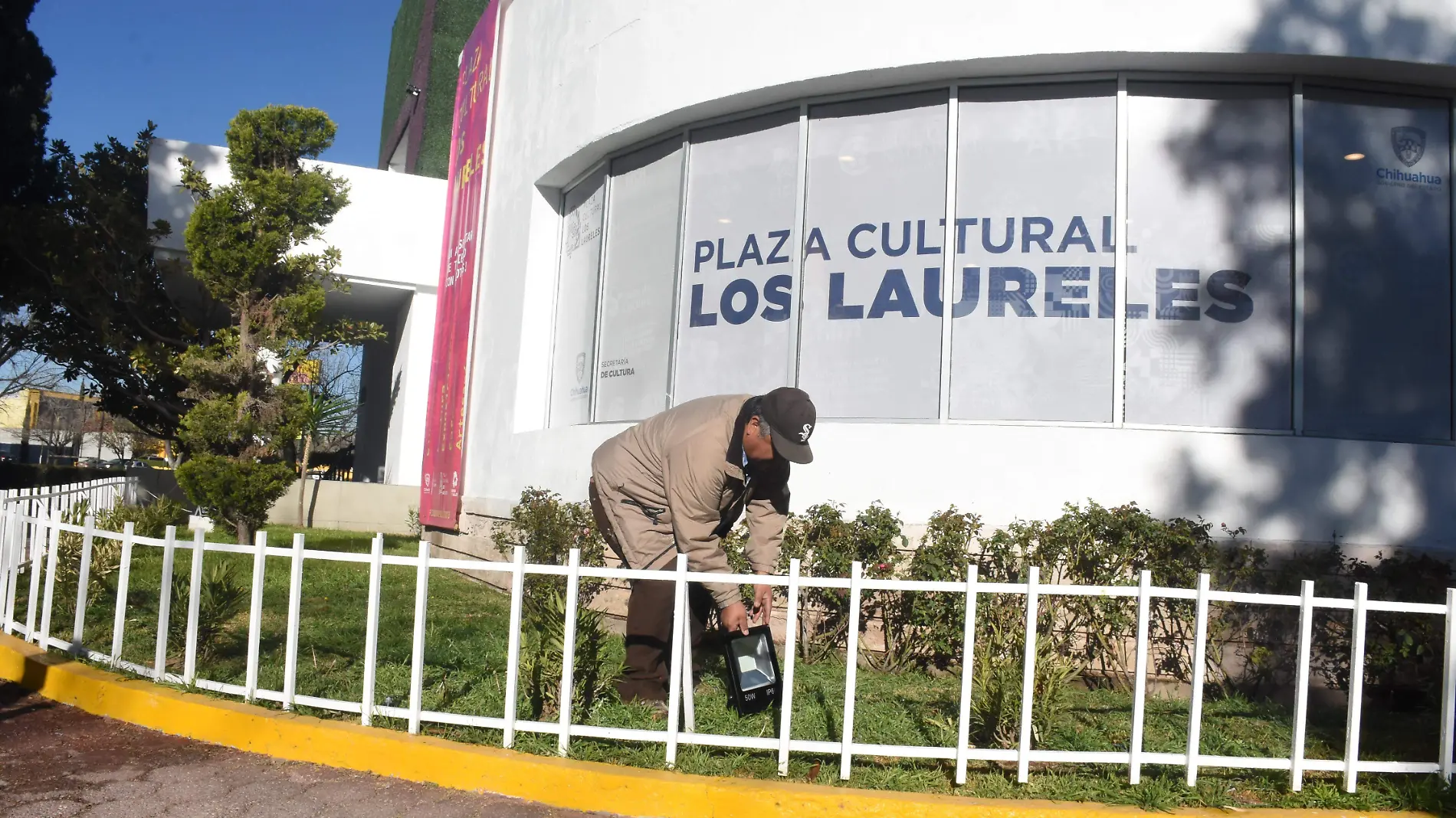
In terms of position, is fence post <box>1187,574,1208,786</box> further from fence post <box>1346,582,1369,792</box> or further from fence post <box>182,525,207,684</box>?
fence post <box>182,525,207,684</box>

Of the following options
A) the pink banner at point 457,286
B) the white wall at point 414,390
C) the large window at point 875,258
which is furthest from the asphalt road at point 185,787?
the white wall at point 414,390

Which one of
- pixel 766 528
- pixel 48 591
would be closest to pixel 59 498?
pixel 48 591

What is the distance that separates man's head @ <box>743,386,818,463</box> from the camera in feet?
15.5

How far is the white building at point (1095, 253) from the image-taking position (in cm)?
677

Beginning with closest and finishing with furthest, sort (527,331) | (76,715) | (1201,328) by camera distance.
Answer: (76,715)
(1201,328)
(527,331)

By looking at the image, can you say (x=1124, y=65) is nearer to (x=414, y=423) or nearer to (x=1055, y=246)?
(x=1055, y=246)

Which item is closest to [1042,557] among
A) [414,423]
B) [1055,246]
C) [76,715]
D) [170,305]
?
[1055,246]

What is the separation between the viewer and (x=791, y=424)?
471cm

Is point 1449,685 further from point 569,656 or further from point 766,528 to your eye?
point 569,656

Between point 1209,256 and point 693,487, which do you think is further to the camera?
point 1209,256

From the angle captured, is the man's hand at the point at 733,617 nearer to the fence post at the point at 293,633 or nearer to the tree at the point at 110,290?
the fence post at the point at 293,633

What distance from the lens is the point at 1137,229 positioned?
23.4 feet

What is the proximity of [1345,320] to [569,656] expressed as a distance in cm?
542

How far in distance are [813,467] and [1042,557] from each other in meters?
1.62
